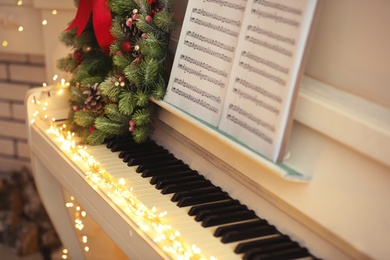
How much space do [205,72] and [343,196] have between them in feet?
1.70

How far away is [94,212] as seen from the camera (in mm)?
1521

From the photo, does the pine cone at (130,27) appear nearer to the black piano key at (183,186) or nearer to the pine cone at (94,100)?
the pine cone at (94,100)

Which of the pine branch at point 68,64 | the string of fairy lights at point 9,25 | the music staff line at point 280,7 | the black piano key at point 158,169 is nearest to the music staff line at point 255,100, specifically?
the music staff line at point 280,7

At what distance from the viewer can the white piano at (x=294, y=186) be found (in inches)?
41.8

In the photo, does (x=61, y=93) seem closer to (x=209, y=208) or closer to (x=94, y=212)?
(x=94, y=212)

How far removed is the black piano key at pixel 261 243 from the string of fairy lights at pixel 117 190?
0.21 feet

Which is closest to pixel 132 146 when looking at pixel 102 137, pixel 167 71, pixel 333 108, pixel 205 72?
pixel 102 137

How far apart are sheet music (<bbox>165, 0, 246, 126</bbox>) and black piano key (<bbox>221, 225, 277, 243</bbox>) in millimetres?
303

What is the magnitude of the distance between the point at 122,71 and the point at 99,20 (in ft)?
0.57

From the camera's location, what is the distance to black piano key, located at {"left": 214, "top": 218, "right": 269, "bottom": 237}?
124 cm

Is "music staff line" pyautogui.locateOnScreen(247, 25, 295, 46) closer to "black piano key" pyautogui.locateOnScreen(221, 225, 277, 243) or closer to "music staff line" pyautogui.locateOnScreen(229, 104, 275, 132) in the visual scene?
"music staff line" pyautogui.locateOnScreen(229, 104, 275, 132)

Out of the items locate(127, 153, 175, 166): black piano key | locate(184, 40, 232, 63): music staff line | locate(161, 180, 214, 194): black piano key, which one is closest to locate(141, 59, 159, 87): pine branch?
locate(184, 40, 232, 63): music staff line

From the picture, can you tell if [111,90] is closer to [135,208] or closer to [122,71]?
[122,71]

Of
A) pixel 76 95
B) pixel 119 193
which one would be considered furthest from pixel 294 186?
pixel 76 95
